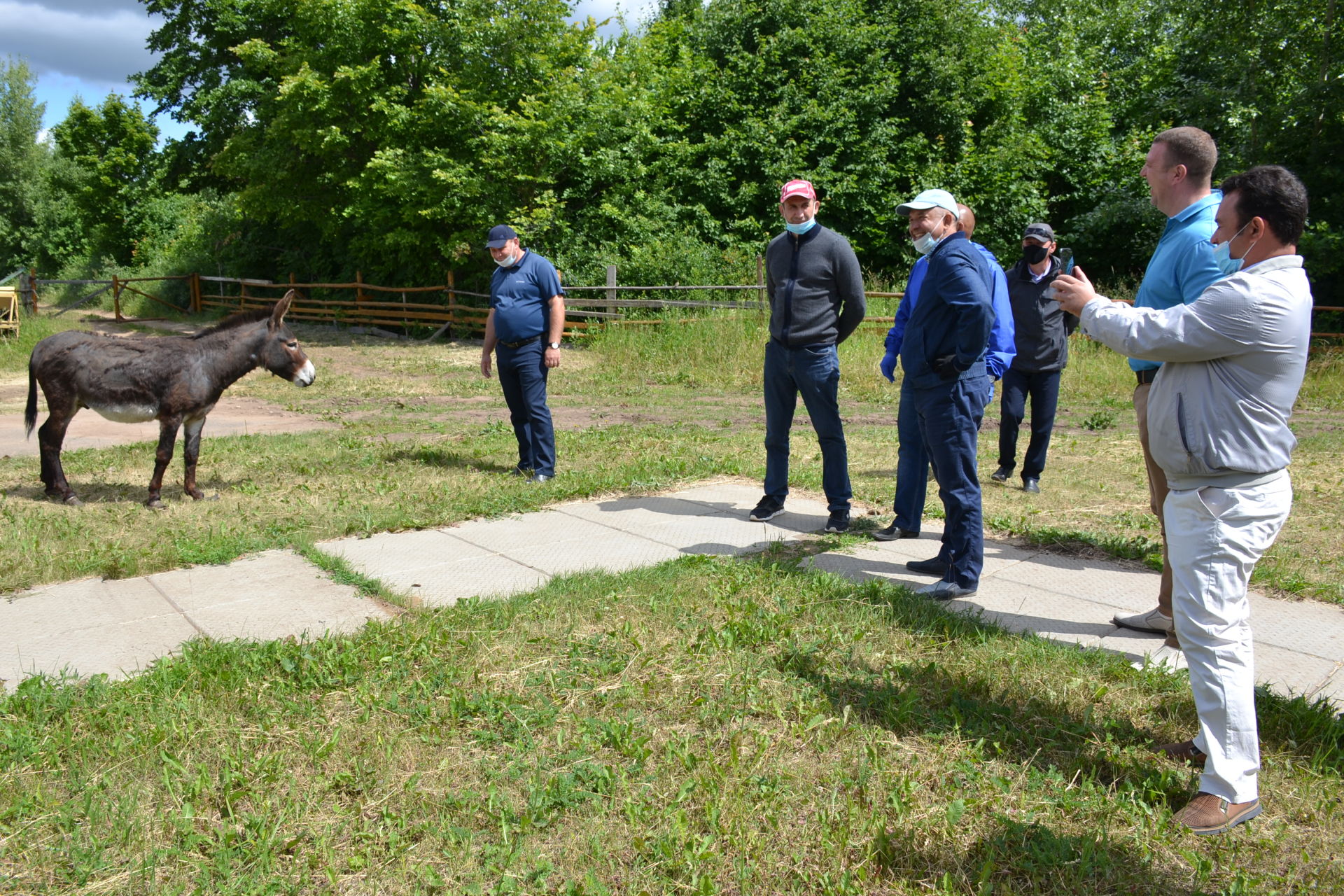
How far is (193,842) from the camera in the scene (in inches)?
104

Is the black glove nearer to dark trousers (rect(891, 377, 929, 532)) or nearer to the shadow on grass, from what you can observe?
dark trousers (rect(891, 377, 929, 532))

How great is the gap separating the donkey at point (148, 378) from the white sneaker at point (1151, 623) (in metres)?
5.36

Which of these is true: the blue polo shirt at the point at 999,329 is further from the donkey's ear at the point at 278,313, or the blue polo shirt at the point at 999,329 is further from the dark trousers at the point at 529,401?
the donkey's ear at the point at 278,313

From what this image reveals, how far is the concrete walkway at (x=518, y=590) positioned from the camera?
401cm

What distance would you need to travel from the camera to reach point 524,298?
7547mm

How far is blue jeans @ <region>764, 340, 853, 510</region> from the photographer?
599 centimetres

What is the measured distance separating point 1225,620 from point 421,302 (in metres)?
23.2

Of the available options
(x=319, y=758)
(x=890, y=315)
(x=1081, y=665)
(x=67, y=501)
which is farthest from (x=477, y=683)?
(x=890, y=315)

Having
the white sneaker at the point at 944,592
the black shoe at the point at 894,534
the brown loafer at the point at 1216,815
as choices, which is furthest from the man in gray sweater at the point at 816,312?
the brown loafer at the point at 1216,815

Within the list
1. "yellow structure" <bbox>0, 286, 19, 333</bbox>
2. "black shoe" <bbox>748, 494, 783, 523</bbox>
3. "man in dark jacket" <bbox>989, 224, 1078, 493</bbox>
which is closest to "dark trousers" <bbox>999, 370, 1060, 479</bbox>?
"man in dark jacket" <bbox>989, 224, 1078, 493</bbox>

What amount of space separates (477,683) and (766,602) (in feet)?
4.88

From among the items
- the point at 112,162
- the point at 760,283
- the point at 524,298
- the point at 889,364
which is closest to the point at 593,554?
the point at 889,364

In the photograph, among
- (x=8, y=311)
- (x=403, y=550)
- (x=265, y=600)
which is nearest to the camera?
(x=265, y=600)

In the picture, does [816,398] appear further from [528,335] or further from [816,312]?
[528,335]
